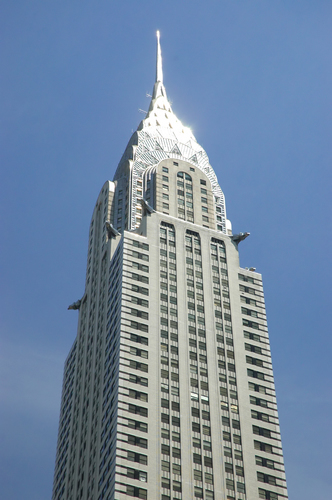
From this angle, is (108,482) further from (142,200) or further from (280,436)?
(142,200)

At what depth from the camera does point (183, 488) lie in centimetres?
11638

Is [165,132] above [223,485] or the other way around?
above

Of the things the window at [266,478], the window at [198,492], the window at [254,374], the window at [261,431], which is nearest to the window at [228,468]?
the window at [266,478]

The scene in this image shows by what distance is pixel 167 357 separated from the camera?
5157 inches

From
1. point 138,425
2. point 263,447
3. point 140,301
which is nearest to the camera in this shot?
point 138,425

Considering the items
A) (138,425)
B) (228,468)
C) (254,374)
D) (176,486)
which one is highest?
(254,374)

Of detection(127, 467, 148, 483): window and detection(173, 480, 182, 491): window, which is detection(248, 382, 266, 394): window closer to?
detection(173, 480, 182, 491): window

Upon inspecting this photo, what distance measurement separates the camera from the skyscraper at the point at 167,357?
119750mm

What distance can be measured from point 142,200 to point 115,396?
43.9 meters

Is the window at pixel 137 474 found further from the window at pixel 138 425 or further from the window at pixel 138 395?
the window at pixel 138 395

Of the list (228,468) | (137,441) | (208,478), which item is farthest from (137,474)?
(228,468)

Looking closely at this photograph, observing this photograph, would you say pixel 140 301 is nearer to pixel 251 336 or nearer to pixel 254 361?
pixel 251 336

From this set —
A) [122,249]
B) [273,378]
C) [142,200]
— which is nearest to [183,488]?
[273,378]

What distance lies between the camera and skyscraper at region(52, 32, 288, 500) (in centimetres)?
11975
